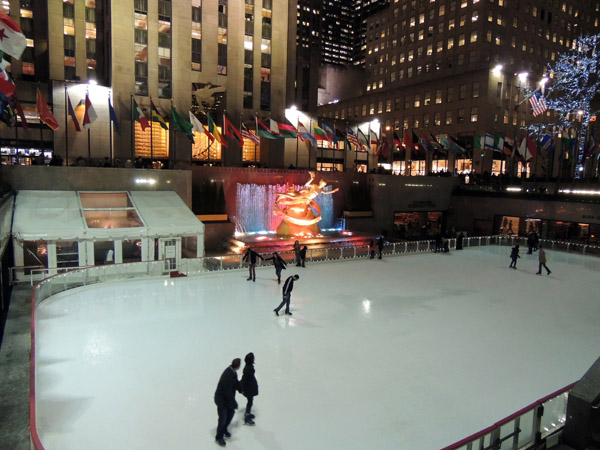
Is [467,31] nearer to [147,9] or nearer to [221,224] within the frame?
[147,9]

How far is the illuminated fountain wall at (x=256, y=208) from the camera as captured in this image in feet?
88.1

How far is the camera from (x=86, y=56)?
121 feet

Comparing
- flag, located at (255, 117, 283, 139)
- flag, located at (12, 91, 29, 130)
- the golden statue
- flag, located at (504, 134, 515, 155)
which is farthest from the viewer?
flag, located at (504, 134, 515, 155)

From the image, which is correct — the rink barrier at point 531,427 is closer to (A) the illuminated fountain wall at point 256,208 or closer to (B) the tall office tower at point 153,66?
(A) the illuminated fountain wall at point 256,208

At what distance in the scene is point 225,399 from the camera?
5707 millimetres

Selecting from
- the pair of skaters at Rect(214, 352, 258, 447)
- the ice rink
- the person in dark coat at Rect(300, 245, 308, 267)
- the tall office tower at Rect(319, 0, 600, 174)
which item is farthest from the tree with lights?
the pair of skaters at Rect(214, 352, 258, 447)

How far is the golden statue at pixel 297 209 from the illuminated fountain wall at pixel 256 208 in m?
2.36

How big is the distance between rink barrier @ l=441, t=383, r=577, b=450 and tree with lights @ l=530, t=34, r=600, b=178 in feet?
107

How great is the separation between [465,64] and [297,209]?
148 feet

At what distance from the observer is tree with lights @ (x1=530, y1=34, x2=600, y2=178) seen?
40.7m

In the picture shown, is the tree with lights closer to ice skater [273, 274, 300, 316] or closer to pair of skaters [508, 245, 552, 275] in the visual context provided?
pair of skaters [508, 245, 552, 275]

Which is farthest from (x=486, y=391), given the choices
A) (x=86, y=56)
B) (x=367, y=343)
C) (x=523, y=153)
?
(x=86, y=56)

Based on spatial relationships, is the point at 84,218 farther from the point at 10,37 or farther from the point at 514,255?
the point at 514,255

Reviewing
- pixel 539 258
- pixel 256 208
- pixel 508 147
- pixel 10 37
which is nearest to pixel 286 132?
pixel 256 208
